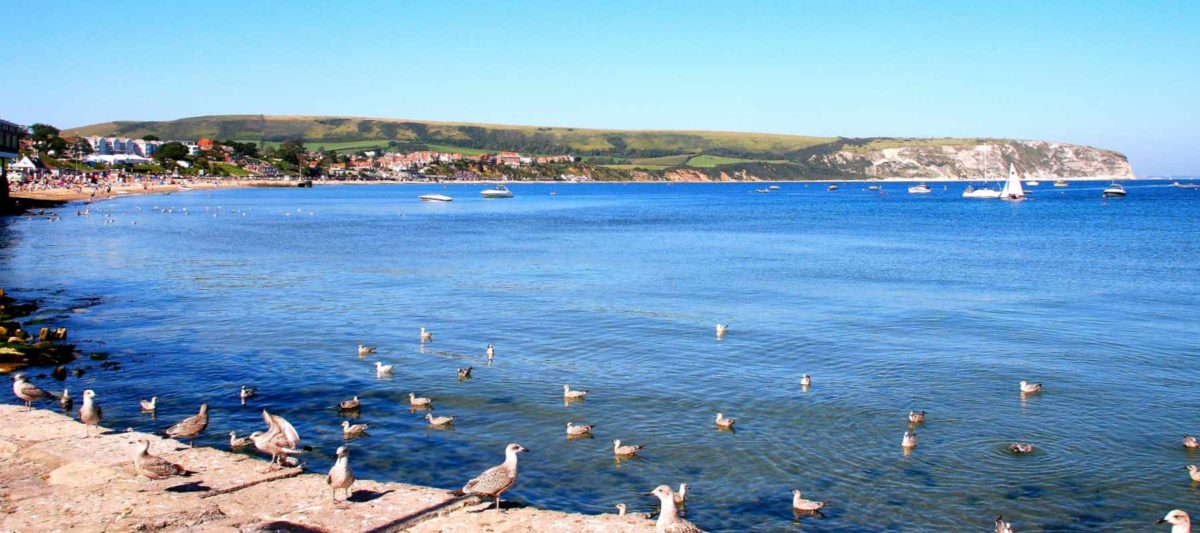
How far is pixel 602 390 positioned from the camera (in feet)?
74.6

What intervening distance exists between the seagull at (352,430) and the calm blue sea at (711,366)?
24.2 inches

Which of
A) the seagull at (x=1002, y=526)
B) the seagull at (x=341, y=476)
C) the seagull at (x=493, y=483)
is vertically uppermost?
the seagull at (x=341, y=476)

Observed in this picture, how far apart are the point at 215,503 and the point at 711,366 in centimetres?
1468

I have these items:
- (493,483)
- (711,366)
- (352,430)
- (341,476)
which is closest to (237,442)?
(352,430)

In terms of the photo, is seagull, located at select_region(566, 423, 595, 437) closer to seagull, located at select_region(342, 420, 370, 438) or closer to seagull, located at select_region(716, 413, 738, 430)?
seagull, located at select_region(716, 413, 738, 430)

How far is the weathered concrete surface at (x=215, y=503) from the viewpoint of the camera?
12.8 m

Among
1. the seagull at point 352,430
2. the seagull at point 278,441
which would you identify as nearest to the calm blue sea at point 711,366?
the seagull at point 352,430

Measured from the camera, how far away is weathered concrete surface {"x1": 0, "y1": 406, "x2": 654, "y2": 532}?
12.8 m

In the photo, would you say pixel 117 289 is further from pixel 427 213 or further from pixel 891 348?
pixel 427 213

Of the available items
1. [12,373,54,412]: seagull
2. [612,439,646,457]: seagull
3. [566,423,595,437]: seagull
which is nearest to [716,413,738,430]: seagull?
[612,439,646,457]: seagull

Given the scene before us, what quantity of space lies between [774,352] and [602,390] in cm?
684

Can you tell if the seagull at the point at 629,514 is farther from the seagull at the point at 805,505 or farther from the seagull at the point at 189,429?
the seagull at the point at 189,429

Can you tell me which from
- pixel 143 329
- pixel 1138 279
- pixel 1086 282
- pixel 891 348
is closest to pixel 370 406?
pixel 143 329

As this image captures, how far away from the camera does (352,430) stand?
18719 mm
